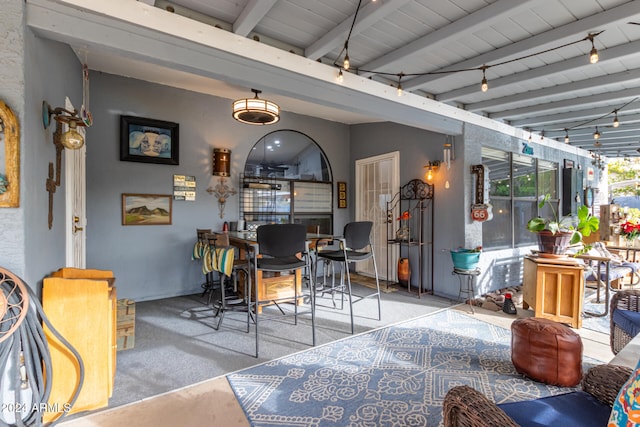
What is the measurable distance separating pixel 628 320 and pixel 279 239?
262cm

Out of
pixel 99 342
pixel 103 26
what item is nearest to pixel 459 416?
pixel 99 342

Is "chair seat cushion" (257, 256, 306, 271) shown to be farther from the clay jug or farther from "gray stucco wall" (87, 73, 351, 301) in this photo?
the clay jug

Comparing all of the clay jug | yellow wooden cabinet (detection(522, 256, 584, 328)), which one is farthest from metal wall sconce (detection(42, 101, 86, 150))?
yellow wooden cabinet (detection(522, 256, 584, 328))

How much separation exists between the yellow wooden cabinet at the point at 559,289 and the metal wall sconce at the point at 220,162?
4.22 meters

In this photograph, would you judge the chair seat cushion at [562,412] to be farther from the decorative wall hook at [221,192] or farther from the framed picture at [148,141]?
the framed picture at [148,141]

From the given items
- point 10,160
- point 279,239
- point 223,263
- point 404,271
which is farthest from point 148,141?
point 404,271

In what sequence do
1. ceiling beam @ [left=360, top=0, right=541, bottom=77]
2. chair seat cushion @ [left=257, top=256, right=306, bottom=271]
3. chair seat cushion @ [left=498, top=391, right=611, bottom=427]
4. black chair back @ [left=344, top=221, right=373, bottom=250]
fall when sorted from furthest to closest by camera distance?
black chair back @ [left=344, top=221, right=373, bottom=250] → chair seat cushion @ [left=257, top=256, right=306, bottom=271] → ceiling beam @ [left=360, top=0, right=541, bottom=77] → chair seat cushion @ [left=498, top=391, right=611, bottom=427]

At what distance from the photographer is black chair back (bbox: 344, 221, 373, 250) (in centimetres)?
338

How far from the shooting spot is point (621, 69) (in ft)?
10.7

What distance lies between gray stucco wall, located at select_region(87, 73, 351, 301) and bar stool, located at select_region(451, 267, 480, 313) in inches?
132

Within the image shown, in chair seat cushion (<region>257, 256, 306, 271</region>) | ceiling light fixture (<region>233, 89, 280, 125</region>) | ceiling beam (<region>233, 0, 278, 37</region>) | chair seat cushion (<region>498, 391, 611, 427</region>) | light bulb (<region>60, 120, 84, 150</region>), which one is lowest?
chair seat cushion (<region>498, 391, 611, 427</region>)

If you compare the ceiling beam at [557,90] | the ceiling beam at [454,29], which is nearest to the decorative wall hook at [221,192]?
the ceiling beam at [454,29]

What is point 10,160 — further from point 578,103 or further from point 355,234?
point 578,103

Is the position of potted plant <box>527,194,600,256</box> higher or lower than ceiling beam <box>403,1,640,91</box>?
lower
